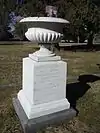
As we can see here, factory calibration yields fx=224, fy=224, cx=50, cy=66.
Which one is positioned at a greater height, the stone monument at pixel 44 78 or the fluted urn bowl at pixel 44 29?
the fluted urn bowl at pixel 44 29

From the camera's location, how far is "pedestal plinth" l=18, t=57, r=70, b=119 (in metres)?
3.63

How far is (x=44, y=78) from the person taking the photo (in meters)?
3.70

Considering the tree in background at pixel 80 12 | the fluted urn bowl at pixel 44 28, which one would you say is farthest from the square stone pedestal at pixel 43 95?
the tree in background at pixel 80 12

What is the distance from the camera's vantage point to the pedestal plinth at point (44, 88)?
3.63 m

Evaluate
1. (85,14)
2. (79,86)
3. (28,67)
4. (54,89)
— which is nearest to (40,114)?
(54,89)

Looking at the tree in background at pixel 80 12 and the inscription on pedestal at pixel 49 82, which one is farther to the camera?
the tree in background at pixel 80 12

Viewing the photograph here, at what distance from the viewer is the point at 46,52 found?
3.77 m

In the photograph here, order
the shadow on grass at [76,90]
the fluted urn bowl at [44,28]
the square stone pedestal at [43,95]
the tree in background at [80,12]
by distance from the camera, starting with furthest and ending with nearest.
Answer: the tree in background at [80,12]
the shadow on grass at [76,90]
the square stone pedestal at [43,95]
the fluted urn bowl at [44,28]

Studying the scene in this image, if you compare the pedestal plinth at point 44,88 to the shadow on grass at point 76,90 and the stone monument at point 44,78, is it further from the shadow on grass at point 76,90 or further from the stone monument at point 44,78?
the shadow on grass at point 76,90

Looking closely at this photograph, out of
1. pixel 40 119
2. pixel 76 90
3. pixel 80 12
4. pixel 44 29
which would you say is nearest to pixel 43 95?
pixel 40 119

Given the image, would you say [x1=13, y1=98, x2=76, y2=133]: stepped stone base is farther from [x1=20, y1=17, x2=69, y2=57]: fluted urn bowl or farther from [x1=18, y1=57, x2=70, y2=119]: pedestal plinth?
[x1=20, y1=17, x2=69, y2=57]: fluted urn bowl

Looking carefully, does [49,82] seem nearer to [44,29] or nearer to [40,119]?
[40,119]

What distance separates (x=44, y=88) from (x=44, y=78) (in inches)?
6.8

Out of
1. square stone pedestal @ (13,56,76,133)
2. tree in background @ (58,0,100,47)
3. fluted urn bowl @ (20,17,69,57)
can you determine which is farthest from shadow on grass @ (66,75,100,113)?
tree in background @ (58,0,100,47)
